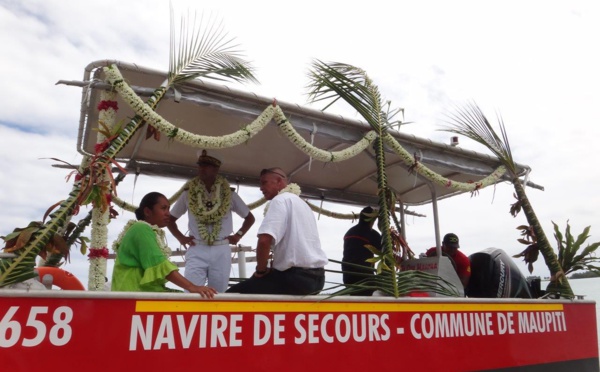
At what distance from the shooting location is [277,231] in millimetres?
3197

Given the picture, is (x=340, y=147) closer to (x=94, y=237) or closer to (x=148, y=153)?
(x=148, y=153)

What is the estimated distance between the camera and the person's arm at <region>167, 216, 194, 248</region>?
4.38 metres

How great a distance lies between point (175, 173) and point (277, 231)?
95.2 inches

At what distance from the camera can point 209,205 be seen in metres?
4.44

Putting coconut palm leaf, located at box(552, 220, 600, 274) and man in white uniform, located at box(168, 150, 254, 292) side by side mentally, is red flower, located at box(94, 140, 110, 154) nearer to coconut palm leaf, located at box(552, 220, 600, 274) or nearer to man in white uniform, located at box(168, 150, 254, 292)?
man in white uniform, located at box(168, 150, 254, 292)

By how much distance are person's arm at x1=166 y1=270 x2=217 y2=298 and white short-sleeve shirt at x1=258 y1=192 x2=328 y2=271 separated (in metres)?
0.61

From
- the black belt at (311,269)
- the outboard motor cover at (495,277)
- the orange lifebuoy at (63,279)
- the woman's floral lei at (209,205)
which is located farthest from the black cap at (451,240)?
the orange lifebuoy at (63,279)

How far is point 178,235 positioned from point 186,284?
1.93 meters

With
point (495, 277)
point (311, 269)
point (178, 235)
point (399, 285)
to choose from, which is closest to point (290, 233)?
point (311, 269)

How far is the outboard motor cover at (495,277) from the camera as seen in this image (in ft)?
15.8

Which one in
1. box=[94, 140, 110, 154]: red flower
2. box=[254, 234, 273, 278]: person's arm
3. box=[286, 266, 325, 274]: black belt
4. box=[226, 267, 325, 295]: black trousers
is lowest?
box=[226, 267, 325, 295]: black trousers

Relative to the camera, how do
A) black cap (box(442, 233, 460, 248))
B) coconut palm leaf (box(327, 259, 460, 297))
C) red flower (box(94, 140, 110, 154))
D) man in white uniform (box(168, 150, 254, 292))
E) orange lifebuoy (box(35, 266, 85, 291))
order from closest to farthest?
red flower (box(94, 140, 110, 154)) < orange lifebuoy (box(35, 266, 85, 291)) < coconut palm leaf (box(327, 259, 460, 297)) < man in white uniform (box(168, 150, 254, 292)) < black cap (box(442, 233, 460, 248))

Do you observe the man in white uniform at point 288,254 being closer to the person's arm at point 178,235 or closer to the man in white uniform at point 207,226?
the man in white uniform at point 207,226

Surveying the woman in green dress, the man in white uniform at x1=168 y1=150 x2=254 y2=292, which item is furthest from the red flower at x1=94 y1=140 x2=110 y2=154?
the man in white uniform at x1=168 y1=150 x2=254 y2=292
